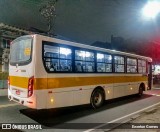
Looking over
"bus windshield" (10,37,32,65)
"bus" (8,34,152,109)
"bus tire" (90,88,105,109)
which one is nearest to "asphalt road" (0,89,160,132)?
"bus tire" (90,88,105,109)

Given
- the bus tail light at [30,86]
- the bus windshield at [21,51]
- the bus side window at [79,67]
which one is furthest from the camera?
the bus side window at [79,67]

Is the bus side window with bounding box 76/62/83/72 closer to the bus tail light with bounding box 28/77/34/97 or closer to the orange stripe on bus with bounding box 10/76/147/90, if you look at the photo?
the orange stripe on bus with bounding box 10/76/147/90

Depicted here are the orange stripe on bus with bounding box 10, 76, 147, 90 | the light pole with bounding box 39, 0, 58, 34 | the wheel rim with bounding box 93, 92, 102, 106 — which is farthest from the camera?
the light pole with bounding box 39, 0, 58, 34

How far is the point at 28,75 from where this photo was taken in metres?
8.18

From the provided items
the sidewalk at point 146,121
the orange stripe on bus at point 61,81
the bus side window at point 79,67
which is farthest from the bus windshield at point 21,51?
the sidewalk at point 146,121

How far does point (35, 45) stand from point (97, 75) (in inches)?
156

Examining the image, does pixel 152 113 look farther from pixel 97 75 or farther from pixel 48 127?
pixel 48 127

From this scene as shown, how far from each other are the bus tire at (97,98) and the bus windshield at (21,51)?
375cm

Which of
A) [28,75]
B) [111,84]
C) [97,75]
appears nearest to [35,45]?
[28,75]

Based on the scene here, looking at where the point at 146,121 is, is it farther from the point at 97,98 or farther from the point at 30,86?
the point at 30,86

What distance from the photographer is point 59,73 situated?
349 inches

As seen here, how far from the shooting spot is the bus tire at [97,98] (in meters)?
10.9

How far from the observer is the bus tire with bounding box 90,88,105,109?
1091cm

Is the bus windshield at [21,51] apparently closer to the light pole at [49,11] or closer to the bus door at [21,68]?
the bus door at [21,68]
